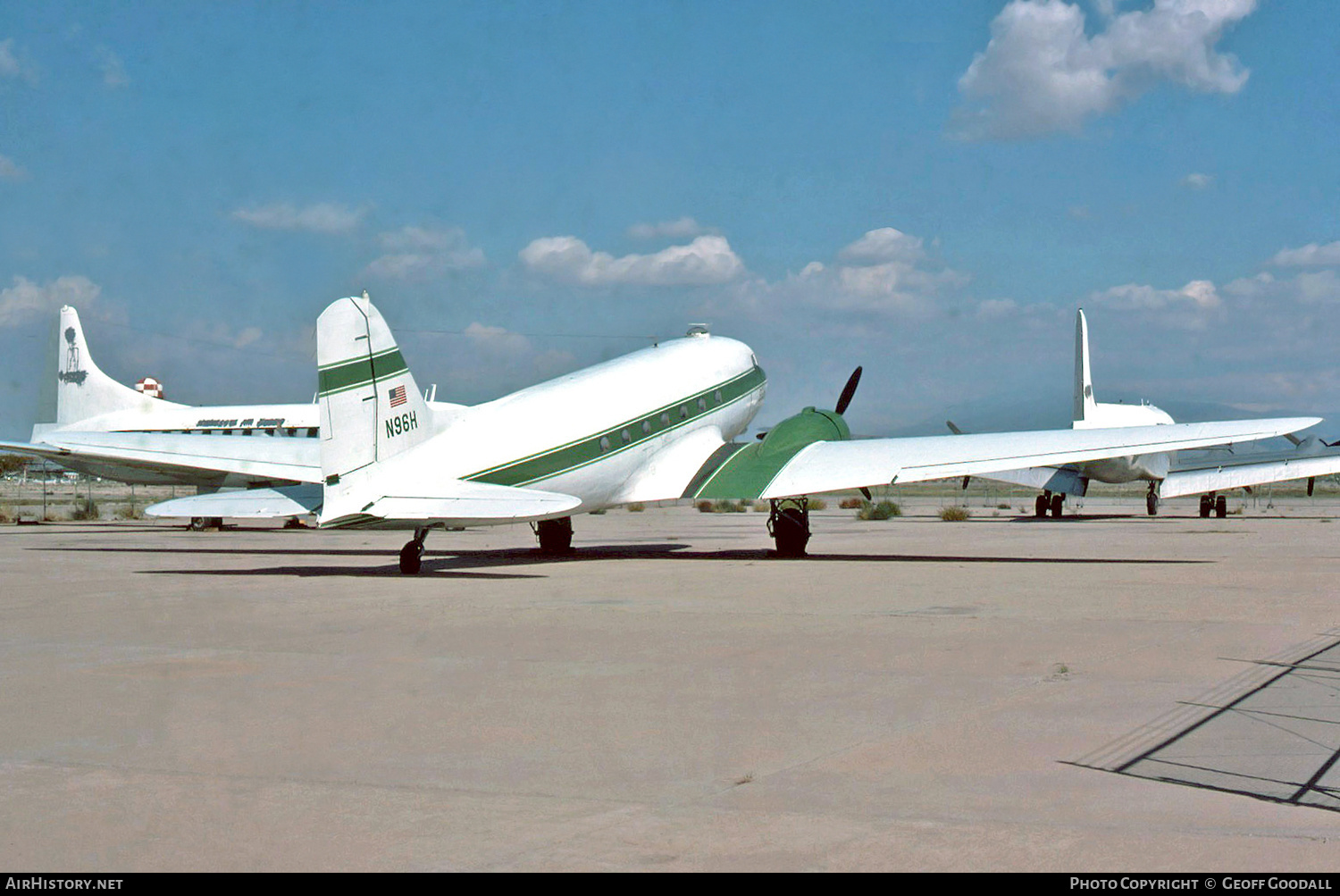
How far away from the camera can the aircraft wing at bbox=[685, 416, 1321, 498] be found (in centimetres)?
2198

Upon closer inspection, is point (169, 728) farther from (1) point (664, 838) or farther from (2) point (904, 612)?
(2) point (904, 612)

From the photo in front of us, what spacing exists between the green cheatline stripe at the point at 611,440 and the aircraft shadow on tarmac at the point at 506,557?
1735mm

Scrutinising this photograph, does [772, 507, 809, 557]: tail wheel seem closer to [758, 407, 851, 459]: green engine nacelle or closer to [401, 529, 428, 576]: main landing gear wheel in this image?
[758, 407, 851, 459]: green engine nacelle

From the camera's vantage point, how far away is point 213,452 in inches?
1015

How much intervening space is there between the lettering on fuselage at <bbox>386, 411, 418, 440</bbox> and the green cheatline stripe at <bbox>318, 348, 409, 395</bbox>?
2.27 ft

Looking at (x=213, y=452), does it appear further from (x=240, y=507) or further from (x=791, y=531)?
(x=791, y=531)

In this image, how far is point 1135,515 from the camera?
5069 centimetres

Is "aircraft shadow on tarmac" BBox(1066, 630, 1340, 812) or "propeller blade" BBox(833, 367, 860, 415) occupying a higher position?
"propeller blade" BBox(833, 367, 860, 415)

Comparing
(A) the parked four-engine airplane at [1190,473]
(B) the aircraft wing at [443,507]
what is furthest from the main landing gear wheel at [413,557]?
(A) the parked four-engine airplane at [1190,473]

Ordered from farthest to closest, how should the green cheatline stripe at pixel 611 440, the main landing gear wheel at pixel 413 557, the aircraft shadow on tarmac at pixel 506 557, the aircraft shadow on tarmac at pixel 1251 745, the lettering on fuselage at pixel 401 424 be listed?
1. the aircraft shadow on tarmac at pixel 506 557
2. the main landing gear wheel at pixel 413 557
3. the green cheatline stripe at pixel 611 440
4. the lettering on fuselage at pixel 401 424
5. the aircraft shadow on tarmac at pixel 1251 745

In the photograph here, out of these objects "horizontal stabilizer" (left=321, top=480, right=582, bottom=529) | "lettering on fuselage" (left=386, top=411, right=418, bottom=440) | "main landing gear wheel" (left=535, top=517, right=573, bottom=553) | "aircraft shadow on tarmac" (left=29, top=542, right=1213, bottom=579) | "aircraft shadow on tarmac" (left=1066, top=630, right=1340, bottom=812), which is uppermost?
"lettering on fuselage" (left=386, top=411, right=418, bottom=440)

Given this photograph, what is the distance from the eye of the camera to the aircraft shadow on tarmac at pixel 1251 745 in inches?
258

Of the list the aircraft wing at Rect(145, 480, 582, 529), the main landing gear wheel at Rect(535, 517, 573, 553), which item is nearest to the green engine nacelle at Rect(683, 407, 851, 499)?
the main landing gear wheel at Rect(535, 517, 573, 553)

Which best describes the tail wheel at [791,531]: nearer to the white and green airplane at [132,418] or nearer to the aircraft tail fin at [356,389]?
the aircraft tail fin at [356,389]
